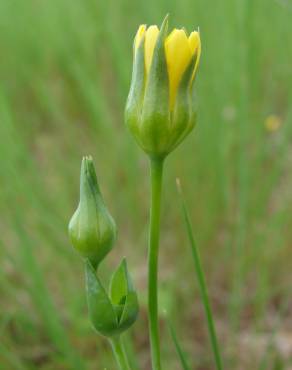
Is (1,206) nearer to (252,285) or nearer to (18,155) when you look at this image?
(18,155)

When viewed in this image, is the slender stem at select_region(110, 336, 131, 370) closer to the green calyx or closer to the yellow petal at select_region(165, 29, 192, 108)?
the green calyx

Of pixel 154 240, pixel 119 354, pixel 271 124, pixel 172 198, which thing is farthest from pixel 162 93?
pixel 271 124

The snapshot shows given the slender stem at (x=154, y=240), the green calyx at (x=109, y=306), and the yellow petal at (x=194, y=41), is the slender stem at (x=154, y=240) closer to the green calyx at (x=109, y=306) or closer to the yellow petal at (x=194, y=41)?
the green calyx at (x=109, y=306)

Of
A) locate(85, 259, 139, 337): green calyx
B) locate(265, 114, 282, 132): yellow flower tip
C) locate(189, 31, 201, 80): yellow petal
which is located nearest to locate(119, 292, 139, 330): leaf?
locate(85, 259, 139, 337): green calyx

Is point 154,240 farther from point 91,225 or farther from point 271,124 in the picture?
point 271,124

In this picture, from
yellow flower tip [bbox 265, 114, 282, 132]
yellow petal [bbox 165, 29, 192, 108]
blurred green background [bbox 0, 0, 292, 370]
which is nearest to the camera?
yellow petal [bbox 165, 29, 192, 108]

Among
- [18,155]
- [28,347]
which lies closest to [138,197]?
[18,155]

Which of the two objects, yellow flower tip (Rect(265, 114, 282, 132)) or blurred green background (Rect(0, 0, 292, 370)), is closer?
blurred green background (Rect(0, 0, 292, 370))
